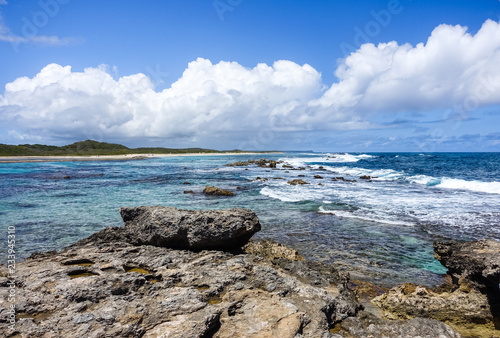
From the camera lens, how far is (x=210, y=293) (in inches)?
215

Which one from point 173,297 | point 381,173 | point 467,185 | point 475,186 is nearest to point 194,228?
point 173,297

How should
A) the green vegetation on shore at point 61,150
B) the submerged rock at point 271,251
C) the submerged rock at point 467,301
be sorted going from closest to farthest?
the submerged rock at point 467,301 → the submerged rock at point 271,251 → the green vegetation on shore at point 61,150

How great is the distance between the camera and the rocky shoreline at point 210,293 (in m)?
4.50

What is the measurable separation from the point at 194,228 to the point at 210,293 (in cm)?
273

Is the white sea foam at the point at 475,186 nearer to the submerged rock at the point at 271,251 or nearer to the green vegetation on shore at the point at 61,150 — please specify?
the submerged rock at the point at 271,251

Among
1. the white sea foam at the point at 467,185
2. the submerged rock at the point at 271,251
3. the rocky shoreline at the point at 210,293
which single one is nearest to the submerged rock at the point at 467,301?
the rocky shoreline at the point at 210,293

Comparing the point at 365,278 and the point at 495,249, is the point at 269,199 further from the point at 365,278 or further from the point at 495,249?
the point at 495,249

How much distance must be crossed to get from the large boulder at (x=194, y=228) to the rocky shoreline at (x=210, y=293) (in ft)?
0.09

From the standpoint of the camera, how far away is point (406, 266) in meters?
10.2

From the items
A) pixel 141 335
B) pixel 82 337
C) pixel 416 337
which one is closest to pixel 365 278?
pixel 416 337

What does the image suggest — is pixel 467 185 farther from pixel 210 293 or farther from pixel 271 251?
pixel 210 293

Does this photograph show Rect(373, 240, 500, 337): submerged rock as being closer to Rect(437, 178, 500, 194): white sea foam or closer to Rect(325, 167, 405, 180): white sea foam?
Rect(437, 178, 500, 194): white sea foam

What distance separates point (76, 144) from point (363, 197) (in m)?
179

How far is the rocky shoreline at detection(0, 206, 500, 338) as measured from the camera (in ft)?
14.8
